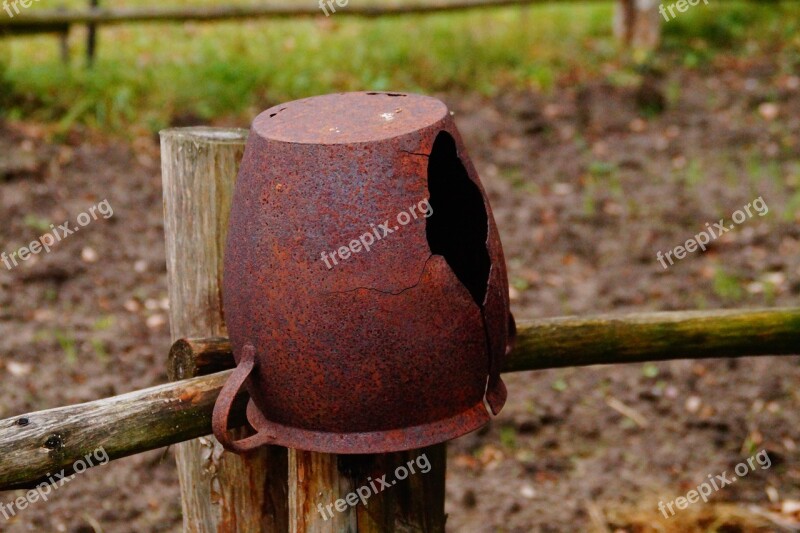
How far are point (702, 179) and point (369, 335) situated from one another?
14.5 feet

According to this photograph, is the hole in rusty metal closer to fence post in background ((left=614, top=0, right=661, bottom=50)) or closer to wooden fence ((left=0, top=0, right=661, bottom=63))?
wooden fence ((left=0, top=0, right=661, bottom=63))

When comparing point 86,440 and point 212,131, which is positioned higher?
point 212,131

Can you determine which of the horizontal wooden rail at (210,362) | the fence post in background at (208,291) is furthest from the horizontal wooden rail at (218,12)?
the horizontal wooden rail at (210,362)

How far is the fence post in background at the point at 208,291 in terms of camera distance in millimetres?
2320

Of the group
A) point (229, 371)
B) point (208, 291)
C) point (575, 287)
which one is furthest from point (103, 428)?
point (575, 287)

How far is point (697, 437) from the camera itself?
3727 millimetres

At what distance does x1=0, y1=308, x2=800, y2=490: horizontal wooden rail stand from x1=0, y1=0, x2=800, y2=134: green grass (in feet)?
13.4

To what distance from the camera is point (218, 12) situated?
6617 millimetres

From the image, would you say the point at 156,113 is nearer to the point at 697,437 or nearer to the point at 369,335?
the point at 697,437

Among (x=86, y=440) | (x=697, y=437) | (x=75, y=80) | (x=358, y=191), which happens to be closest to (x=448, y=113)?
(x=358, y=191)

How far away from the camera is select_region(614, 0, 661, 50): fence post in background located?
720 cm

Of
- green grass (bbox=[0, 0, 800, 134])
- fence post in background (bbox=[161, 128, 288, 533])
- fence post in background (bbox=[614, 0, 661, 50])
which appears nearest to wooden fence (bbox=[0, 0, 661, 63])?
fence post in background (bbox=[614, 0, 661, 50])

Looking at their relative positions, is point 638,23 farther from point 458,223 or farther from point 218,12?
point 458,223

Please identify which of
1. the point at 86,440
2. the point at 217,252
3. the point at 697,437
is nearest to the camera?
the point at 86,440
